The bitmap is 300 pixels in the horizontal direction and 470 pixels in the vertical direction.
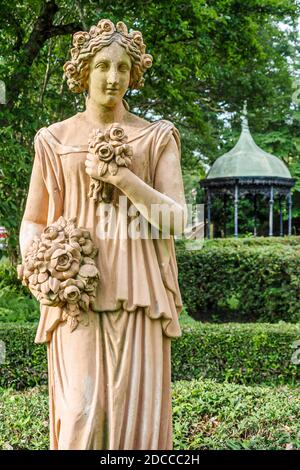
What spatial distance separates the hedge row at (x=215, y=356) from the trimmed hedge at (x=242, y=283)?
103 inches

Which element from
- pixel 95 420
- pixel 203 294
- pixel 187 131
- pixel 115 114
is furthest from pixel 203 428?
pixel 187 131

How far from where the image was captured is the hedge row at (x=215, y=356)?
274 inches

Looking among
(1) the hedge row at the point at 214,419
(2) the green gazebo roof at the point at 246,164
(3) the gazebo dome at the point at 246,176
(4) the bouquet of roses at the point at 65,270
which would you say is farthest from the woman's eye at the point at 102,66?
(2) the green gazebo roof at the point at 246,164

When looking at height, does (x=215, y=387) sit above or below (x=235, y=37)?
below

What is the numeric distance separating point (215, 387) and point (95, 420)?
3697 millimetres

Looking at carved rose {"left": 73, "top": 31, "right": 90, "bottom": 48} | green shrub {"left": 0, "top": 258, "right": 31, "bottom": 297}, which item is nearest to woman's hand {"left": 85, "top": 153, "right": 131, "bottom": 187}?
carved rose {"left": 73, "top": 31, "right": 90, "bottom": 48}

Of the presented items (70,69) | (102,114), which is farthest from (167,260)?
(70,69)

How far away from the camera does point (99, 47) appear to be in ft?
8.37

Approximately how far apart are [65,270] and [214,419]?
3.27 meters

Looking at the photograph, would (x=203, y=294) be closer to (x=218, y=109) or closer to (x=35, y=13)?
(x=35, y=13)

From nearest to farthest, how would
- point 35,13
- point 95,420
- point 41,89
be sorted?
point 95,420 < point 35,13 < point 41,89

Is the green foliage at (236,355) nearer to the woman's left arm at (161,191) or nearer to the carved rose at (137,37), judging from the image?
the woman's left arm at (161,191)

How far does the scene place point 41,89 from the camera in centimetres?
1138

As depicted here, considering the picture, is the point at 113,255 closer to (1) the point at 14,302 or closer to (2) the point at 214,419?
(2) the point at 214,419
